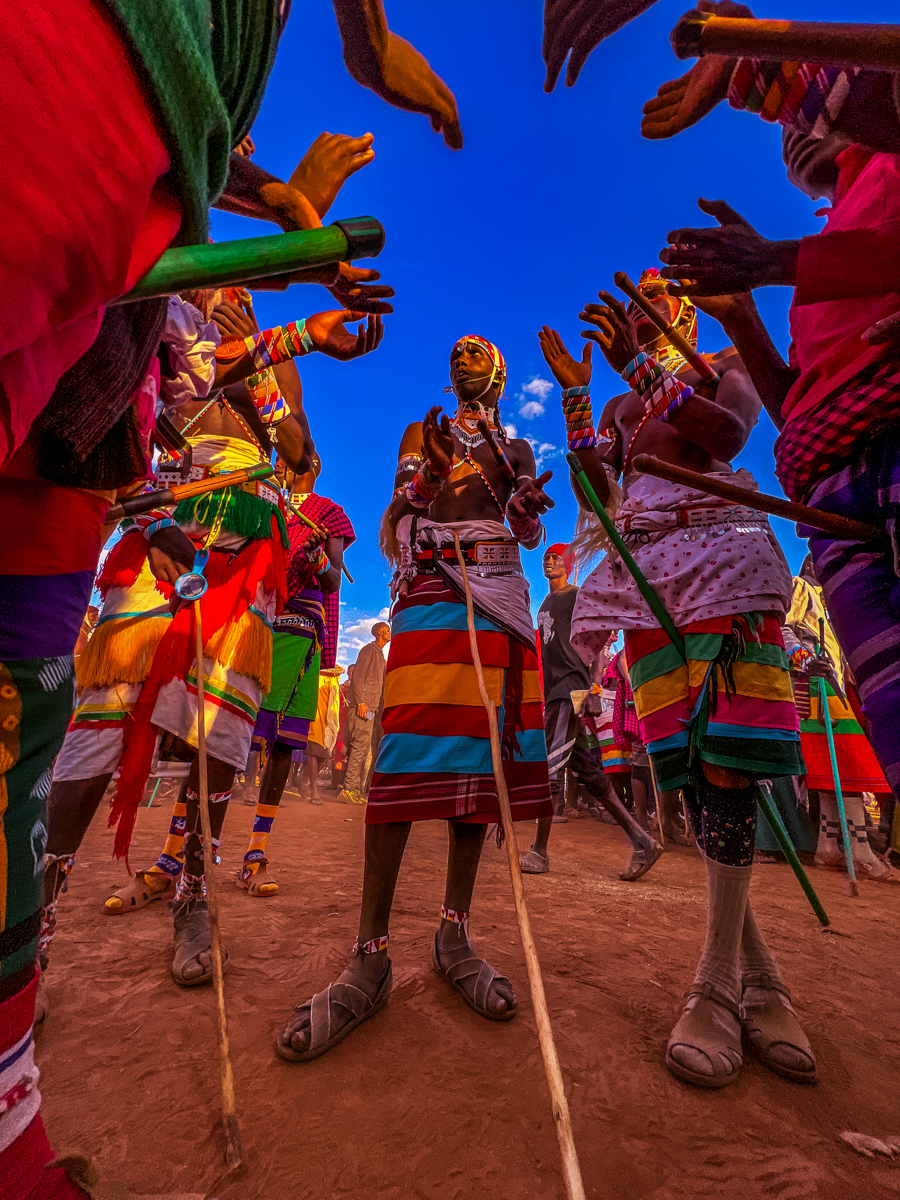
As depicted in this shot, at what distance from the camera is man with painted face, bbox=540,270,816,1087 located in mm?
1672

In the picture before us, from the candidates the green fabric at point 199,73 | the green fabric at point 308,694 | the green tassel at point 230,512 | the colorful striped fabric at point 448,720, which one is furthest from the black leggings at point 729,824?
the green fabric at point 308,694

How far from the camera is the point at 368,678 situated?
1096 cm

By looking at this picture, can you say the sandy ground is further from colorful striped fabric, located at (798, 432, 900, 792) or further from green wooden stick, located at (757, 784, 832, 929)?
colorful striped fabric, located at (798, 432, 900, 792)

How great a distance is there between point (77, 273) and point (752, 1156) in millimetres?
1920

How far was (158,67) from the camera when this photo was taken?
55 centimetres

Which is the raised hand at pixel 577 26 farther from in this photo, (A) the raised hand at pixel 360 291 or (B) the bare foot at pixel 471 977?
(B) the bare foot at pixel 471 977

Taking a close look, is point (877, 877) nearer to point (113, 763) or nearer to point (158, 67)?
point (113, 763)

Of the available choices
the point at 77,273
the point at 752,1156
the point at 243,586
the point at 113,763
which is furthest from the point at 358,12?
Result: the point at 752,1156

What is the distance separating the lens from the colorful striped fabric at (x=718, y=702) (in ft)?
5.82

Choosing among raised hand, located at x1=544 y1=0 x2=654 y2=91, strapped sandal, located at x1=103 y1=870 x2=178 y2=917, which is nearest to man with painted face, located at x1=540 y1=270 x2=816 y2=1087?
raised hand, located at x1=544 y1=0 x2=654 y2=91

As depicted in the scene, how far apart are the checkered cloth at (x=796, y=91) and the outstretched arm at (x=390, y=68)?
2.39 ft

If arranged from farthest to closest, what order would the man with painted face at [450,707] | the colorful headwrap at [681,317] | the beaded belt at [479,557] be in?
the colorful headwrap at [681,317] → the beaded belt at [479,557] → the man with painted face at [450,707]

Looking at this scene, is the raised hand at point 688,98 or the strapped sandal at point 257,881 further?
the strapped sandal at point 257,881

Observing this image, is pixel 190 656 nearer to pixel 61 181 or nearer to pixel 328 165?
pixel 328 165
